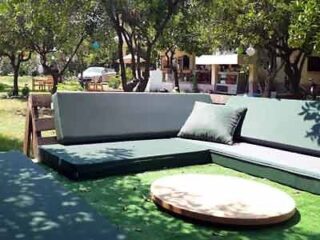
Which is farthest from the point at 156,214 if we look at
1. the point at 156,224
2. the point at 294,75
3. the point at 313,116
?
the point at 294,75

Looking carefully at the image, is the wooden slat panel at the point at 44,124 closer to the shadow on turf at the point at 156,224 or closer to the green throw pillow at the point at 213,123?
the shadow on turf at the point at 156,224

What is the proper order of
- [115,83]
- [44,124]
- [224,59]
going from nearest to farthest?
[44,124] < [224,59] < [115,83]

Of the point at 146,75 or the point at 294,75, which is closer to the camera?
the point at 146,75

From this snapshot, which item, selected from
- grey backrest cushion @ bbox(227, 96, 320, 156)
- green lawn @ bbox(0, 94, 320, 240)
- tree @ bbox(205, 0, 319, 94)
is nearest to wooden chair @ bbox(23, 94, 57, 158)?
green lawn @ bbox(0, 94, 320, 240)

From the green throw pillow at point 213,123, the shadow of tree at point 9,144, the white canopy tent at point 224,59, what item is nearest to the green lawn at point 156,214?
the green throw pillow at point 213,123

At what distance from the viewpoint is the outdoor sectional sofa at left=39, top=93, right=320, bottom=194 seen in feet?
Result: 16.5

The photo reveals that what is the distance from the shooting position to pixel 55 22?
43.7 ft

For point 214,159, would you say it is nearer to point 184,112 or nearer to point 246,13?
point 184,112

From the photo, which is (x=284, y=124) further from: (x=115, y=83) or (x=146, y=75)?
(x=115, y=83)

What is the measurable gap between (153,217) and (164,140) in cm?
243

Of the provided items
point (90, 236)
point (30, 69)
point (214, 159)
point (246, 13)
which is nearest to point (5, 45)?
point (246, 13)

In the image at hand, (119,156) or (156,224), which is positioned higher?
(119,156)

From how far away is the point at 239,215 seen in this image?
3643 mm

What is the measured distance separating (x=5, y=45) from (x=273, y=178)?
16.1m
